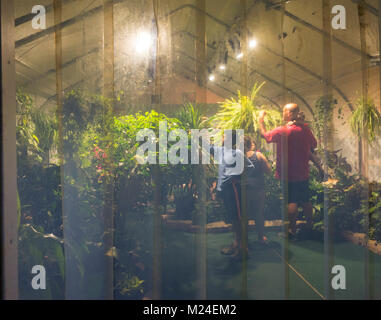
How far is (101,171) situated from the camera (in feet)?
4.15

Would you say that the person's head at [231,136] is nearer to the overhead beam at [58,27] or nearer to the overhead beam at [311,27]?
the overhead beam at [311,27]

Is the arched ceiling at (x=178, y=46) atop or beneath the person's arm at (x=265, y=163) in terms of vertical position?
atop

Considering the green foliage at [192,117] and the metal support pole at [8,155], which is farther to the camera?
the green foliage at [192,117]

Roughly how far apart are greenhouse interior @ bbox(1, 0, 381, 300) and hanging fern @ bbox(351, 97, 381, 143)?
1 centimetres

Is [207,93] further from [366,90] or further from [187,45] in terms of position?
[366,90]

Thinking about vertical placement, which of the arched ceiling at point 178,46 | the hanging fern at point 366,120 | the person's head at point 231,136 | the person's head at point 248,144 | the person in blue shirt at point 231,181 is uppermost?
the arched ceiling at point 178,46

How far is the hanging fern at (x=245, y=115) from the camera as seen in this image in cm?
127

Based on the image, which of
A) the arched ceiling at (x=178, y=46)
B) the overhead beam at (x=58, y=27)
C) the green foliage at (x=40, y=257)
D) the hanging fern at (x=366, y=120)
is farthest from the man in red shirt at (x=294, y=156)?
the green foliage at (x=40, y=257)

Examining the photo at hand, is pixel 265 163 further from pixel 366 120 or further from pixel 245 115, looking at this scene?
pixel 366 120

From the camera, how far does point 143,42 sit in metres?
1.25

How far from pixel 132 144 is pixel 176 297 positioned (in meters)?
0.85

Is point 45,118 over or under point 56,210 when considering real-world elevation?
over

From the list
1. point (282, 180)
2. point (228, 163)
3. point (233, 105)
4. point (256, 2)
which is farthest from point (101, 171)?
point (256, 2)

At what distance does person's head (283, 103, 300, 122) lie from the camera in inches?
50.8
